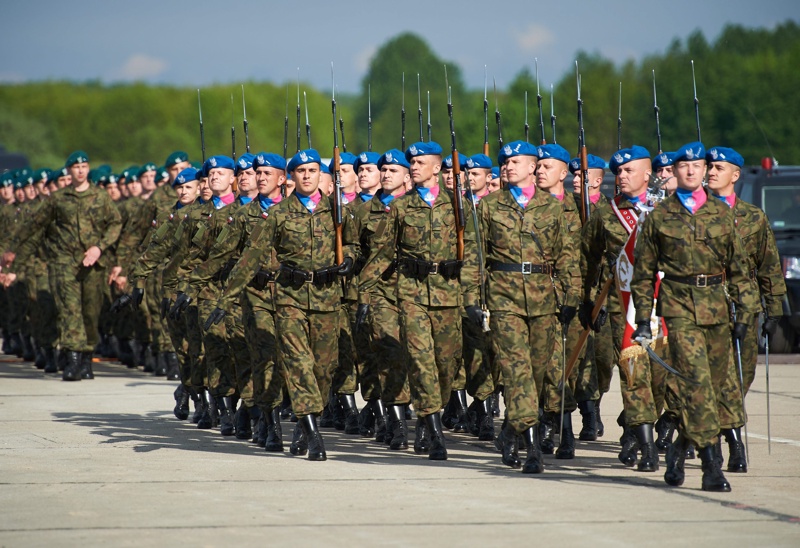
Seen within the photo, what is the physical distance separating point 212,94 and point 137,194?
10987 centimetres

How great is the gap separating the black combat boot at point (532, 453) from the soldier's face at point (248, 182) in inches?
143

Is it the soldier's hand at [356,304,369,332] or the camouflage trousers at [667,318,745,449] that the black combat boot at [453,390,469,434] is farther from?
the camouflage trousers at [667,318,745,449]

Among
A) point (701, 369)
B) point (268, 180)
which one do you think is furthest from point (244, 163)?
point (701, 369)

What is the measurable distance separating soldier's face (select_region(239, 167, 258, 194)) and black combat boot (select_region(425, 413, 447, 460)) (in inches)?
110

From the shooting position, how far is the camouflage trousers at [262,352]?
11523 mm

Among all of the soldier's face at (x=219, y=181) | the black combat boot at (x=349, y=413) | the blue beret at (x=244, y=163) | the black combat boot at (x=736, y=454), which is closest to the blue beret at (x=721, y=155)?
the black combat boot at (x=736, y=454)

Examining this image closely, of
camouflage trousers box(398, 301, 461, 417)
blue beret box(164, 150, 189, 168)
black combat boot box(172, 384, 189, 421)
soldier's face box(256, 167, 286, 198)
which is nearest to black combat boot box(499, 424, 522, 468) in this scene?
camouflage trousers box(398, 301, 461, 417)

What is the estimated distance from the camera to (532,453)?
10266mm

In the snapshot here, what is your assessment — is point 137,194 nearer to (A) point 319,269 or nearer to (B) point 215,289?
(B) point 215,289

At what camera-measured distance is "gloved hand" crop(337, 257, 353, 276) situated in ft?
36.9

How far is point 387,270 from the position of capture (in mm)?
11695

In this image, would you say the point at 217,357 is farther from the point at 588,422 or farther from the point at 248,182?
the point at 588,422

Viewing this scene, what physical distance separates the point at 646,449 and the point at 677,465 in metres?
0.80

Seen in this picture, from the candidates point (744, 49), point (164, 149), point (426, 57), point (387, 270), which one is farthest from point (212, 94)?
point (387, 270)
